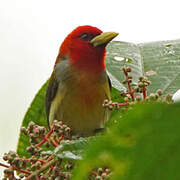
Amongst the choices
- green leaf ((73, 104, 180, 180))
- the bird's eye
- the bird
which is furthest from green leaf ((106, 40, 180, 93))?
green leaf ((73, 104, 180, 180))

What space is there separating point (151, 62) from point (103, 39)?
0.51 m

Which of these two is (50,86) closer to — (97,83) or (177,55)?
(97,83)

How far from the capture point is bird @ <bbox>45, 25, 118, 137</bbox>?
7.95 ft

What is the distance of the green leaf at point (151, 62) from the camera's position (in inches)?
71.4

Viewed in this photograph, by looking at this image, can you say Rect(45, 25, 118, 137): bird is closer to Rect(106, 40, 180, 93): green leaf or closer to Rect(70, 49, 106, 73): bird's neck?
Rect(70, 49, 106, 73): bird's neck

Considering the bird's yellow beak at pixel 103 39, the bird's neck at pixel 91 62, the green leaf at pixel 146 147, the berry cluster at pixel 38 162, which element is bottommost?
the berry cluster at pixel 38 162

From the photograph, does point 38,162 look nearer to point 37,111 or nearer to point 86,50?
point 37,111

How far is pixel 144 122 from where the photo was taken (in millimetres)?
271

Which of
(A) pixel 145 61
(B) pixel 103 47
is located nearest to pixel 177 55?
(A) pixel 145 61

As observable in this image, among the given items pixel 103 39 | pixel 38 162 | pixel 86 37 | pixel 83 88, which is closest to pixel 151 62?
pixel 103 39

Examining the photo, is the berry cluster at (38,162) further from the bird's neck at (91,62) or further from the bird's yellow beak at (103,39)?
the bird's neck at (91,62)

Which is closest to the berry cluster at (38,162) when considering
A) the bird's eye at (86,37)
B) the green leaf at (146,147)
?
the green leaf at (146,147)

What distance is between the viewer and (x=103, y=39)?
2359mm

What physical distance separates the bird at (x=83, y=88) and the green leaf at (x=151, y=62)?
24 centimetres
